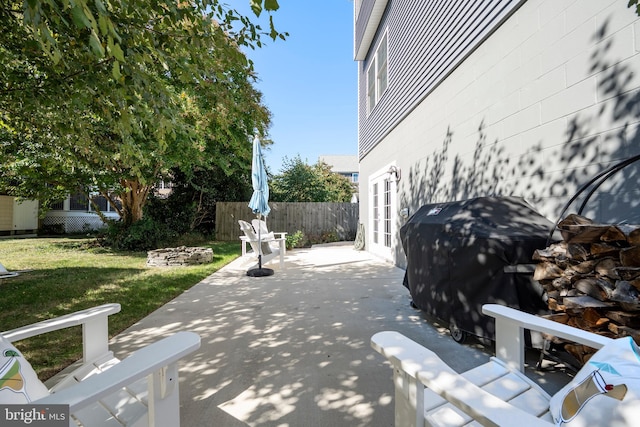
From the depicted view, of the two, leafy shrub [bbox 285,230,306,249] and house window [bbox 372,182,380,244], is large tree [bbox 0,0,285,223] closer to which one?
house window [bbox 372,182,380,244]

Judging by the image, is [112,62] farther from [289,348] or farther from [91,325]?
[289,348]

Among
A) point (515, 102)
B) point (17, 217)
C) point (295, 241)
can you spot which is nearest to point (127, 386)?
point (515, 102)

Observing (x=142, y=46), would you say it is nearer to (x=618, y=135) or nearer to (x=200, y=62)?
(x=200, y=62)

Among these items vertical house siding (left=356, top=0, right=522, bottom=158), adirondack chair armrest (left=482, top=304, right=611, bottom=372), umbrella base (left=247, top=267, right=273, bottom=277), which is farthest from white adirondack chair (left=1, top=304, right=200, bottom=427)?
vertical house siding (left=356, top=0, right=522, bottom=158)

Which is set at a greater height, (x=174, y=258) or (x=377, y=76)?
(x=377, y=76)

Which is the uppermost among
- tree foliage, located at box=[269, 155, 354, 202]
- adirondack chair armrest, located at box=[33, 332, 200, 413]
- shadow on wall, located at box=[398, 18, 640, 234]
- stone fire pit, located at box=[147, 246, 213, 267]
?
tree foliage, located at box=[269, 155, 354, 202]

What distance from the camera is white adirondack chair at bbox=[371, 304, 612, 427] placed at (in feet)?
2.68

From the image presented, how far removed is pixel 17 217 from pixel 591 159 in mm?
20879

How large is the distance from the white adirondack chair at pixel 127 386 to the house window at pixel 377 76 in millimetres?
6907

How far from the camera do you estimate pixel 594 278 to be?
1714 millimetres

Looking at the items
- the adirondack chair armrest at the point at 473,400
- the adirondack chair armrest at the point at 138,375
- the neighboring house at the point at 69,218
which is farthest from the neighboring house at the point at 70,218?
the adirondack chair armrest at the point at 473,400

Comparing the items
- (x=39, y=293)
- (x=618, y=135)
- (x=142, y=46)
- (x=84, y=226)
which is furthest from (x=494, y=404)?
(x=84, y=226)

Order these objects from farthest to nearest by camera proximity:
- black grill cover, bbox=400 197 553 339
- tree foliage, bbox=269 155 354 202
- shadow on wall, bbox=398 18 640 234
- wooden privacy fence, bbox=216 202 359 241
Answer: tree foliage, bbox=269 155 354 202 → wooden privacy fence, bbox=216 202 359 241 → black grill cover, bbox=400 197 553 339 → shadow on wall, bbox=398 18 640 234

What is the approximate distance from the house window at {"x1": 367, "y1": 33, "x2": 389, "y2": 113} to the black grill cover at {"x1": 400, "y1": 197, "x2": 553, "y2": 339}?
16.5 ft
